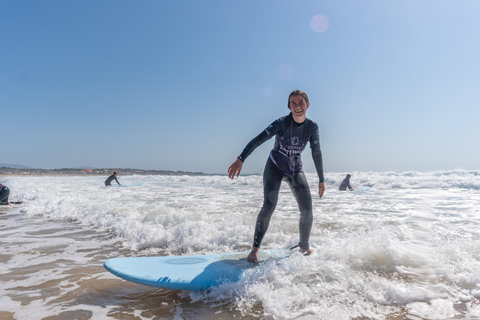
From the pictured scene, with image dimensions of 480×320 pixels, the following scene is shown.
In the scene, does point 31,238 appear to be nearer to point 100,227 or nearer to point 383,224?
point 100,227

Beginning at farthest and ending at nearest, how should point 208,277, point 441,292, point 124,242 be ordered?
point 124,242, point 208,277, point 441,292

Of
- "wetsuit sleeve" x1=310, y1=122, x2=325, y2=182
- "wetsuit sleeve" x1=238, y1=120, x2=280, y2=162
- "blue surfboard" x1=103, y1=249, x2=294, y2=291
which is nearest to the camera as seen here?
"blue surfboard" x1=103, y1=249, x2=294, y2=291

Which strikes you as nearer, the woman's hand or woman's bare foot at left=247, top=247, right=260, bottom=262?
the woman's hand

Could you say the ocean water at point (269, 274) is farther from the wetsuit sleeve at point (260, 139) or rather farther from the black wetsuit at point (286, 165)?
the wetsuit sleeve at point (260, 139)

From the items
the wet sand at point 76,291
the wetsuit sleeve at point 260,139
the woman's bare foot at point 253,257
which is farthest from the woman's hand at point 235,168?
the wet sand at point 76,291

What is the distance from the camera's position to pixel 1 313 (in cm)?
236

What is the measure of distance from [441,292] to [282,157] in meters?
2.13

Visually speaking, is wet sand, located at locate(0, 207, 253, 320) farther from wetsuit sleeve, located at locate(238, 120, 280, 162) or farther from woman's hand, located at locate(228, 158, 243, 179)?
wetsuit sleeve, located at locate(238, 120, 280, 162)

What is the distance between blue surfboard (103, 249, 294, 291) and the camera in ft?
8.96

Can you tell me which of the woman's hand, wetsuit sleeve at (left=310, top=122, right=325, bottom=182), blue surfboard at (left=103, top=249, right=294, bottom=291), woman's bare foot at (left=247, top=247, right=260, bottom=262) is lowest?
blue surfboard at (left=103, top=249, right=294, bottom=291)

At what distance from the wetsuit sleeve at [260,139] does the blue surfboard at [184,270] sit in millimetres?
1322

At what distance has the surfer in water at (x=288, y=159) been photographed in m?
3.28

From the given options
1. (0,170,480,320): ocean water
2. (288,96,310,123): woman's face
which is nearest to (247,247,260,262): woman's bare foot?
(0,170,480,320): ocean water

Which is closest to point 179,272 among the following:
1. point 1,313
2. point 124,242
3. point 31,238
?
point 1,313
